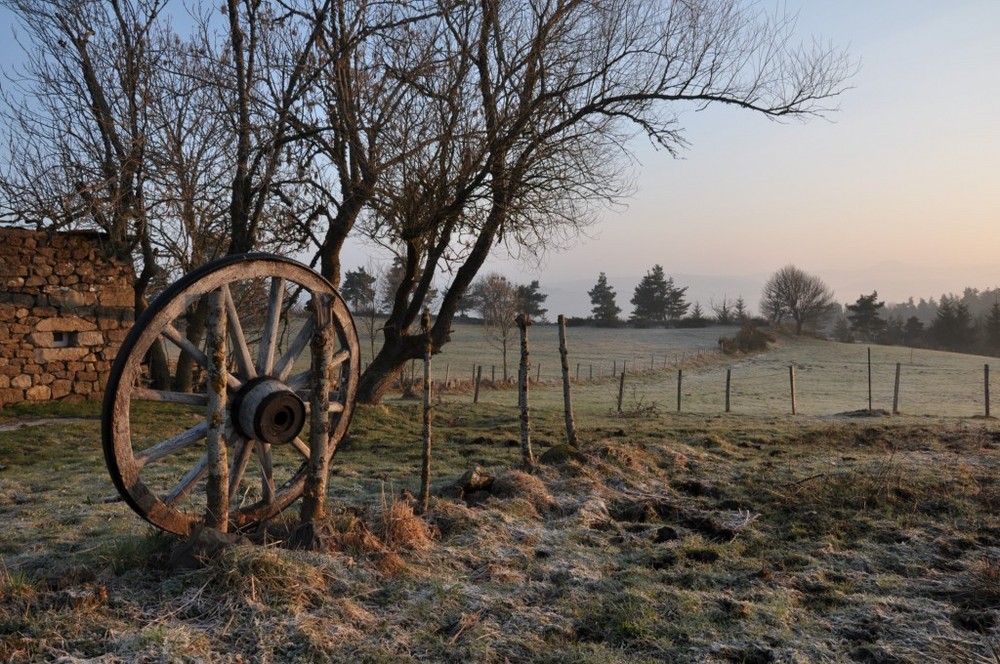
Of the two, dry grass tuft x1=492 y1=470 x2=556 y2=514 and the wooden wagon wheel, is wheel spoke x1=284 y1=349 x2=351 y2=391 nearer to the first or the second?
the wooden wagon wheel

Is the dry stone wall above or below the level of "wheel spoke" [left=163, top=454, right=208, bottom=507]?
above

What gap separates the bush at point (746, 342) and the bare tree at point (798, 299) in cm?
1991

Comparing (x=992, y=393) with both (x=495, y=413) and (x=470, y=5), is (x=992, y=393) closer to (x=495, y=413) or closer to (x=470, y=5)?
(x=495, y=413)

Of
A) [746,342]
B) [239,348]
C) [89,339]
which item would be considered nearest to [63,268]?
[89,339]

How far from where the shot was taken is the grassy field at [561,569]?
12.4 feet

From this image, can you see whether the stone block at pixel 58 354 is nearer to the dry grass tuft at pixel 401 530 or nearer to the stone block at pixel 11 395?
the stone block at pixel 11 395

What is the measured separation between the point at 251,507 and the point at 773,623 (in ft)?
12.8

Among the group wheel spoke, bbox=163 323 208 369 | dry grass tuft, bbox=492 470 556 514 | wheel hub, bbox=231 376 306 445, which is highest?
wheel spoke, bbox=163 323 208 369

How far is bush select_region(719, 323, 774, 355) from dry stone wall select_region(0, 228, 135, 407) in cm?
4247

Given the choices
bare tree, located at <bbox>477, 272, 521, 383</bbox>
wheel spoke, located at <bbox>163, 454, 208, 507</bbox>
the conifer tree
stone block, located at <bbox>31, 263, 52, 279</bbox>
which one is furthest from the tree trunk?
the conifer tree

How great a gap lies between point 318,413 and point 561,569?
2.14 metres

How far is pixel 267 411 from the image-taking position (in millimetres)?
5082

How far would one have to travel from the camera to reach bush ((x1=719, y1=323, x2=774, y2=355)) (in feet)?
165

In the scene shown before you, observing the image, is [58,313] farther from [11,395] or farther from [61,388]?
[11,395]
